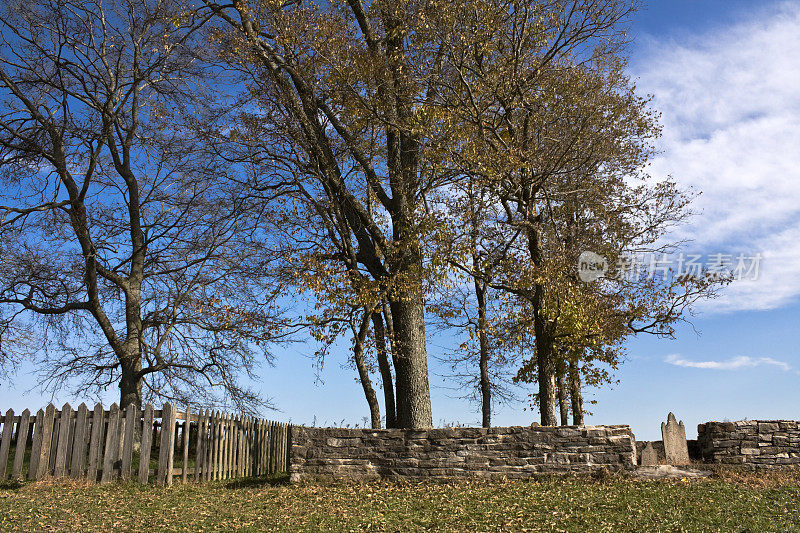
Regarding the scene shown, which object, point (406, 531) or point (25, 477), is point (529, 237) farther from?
point (25, 477)

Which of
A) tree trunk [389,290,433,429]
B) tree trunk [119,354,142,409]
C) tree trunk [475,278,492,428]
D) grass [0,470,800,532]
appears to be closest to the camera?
grass [0,470,800,532]

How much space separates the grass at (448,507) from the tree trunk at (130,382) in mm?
5537

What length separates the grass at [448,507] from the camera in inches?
311

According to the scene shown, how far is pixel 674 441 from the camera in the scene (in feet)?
42.1

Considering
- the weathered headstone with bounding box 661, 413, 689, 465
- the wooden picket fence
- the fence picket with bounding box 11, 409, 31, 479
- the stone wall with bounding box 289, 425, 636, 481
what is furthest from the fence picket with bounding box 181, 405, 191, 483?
the weathered headstone with bounding box 661, 413, 689, 465

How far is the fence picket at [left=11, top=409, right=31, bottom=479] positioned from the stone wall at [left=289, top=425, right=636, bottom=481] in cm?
683

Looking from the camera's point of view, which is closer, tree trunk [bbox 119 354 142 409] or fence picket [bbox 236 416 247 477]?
fence picket [bbox 236 416 247 477]

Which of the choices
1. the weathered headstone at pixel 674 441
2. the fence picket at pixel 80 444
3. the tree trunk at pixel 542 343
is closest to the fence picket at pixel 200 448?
the fence picket at pixel 80 444

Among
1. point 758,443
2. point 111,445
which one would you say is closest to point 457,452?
point 758,443

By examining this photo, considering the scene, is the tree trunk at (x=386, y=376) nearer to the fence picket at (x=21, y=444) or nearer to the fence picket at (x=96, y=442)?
the fence picket at (x=96, y=442)

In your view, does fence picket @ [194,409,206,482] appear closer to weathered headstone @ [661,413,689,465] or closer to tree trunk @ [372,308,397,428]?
tree trunk @ [372,308,397,428]

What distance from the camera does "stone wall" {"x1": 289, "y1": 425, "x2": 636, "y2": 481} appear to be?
10336 mm

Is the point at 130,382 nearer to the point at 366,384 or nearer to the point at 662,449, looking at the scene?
the point at 366,384

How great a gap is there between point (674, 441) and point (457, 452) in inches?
206
